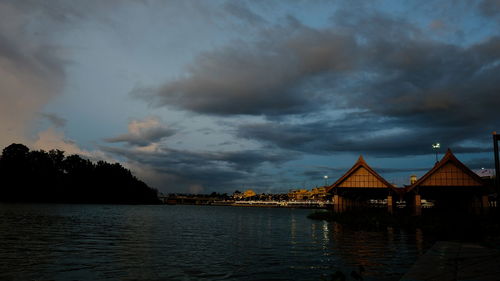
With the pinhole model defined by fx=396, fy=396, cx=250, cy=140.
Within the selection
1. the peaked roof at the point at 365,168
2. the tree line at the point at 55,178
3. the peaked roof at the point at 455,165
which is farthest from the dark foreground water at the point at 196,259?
the tree line at the point at 55,178

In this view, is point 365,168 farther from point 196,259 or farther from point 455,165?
point 196,259

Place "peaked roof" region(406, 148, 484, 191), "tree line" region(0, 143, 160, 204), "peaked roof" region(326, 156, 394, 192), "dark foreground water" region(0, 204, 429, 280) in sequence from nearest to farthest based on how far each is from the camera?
"dark foreground water" region(0, 204, 429, 280), "peaked roof" region(406, 148, 484, 191), "peaked roof" region(326, 156, 394, 192), "tree line" region(0, 143, 160, 204)

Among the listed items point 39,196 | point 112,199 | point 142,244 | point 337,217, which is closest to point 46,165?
point 39,196

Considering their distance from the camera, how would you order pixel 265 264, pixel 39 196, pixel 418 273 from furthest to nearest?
1. pixel 39 196
2. pixel 265 264
3. pixel 418 273

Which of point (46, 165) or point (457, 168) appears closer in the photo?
point (457, 168)

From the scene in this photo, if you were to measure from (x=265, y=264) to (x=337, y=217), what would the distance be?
35382 millimetres

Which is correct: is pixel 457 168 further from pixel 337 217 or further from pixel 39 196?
pixel 39 196

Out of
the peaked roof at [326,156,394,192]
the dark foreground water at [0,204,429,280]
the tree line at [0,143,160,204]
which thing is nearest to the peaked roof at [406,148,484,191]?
the peaked roof at [326,156,394,192]

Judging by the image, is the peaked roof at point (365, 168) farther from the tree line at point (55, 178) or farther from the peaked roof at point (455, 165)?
the tree line at point (55, 178)

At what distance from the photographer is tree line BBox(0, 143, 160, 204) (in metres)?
142

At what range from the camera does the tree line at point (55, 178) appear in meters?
142

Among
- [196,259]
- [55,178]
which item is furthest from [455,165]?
[55,178]

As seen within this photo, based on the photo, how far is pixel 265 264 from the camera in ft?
63.1

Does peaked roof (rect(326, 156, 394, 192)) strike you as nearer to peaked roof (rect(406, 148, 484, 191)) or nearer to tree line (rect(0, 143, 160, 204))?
peaked roof (rect(406, 148, 484, 191))
